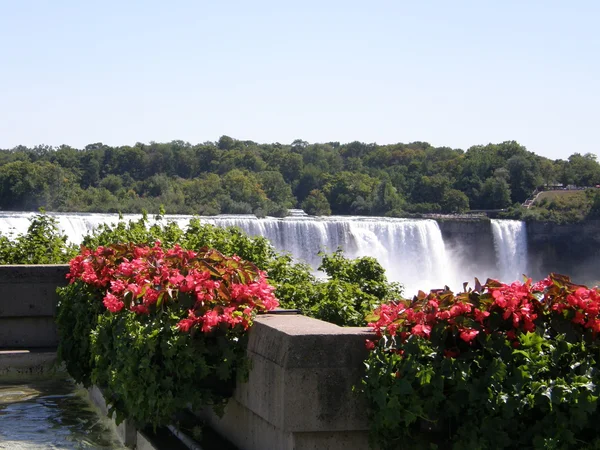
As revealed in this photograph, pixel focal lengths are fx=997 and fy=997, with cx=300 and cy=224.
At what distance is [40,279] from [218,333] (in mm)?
4017

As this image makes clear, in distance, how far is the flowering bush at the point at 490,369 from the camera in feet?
12.6

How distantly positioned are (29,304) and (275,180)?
109453 millimetres

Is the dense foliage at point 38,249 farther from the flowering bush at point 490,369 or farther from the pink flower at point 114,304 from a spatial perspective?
the flowering bush at point 490,369

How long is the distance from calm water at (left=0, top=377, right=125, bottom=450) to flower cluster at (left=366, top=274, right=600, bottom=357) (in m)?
2.60

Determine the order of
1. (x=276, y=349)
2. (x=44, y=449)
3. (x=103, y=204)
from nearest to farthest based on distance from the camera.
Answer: (x=276, y=349)
(x=44, y=449)
(x=103, y=204)

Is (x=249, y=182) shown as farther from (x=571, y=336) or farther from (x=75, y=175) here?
(x=571, y=336)

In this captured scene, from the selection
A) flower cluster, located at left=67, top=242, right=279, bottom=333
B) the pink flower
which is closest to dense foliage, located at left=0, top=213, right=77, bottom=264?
flower cluster, located at left=67, top=242, right=279, bottom=333

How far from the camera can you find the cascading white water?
2391 inches

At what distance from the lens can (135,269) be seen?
6180mm

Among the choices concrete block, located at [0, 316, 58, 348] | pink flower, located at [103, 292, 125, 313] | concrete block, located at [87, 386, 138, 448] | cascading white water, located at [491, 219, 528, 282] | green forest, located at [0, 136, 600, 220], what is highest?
green forest, located at [0, 136, 600, 220]

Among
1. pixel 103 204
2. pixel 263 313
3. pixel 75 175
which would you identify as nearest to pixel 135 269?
pixel 263 313

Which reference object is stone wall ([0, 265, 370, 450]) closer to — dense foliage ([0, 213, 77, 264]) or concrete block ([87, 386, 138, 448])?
concrete block ([87, 386, 138, 448])

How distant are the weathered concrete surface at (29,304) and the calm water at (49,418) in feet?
1.68

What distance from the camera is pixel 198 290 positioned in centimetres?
515
